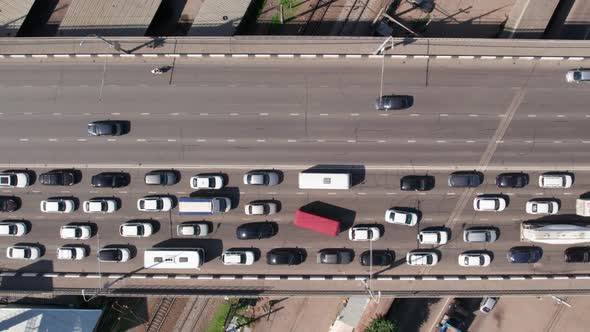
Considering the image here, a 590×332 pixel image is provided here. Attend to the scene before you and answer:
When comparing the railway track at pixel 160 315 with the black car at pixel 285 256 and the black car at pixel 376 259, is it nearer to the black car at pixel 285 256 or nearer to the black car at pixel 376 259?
the black car at pixel 285 256

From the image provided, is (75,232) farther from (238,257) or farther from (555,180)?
(555,180)

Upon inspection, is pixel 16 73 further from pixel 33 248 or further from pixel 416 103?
pixel 416 103

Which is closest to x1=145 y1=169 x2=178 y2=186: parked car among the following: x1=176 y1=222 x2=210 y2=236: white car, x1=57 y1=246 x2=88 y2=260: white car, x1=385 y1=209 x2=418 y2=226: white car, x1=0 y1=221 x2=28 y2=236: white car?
x1=176 y1=222 x2=210 y2=236: white car

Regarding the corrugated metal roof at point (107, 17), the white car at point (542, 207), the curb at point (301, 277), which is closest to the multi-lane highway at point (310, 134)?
the curb at point (301, 277)

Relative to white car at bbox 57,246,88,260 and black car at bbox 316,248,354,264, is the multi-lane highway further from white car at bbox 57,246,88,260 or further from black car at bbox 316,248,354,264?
white car at bbox 57,246,88,260

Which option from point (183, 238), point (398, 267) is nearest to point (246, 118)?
point (183, 238)

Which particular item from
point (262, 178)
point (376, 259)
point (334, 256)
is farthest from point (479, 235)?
point (262, 178)
